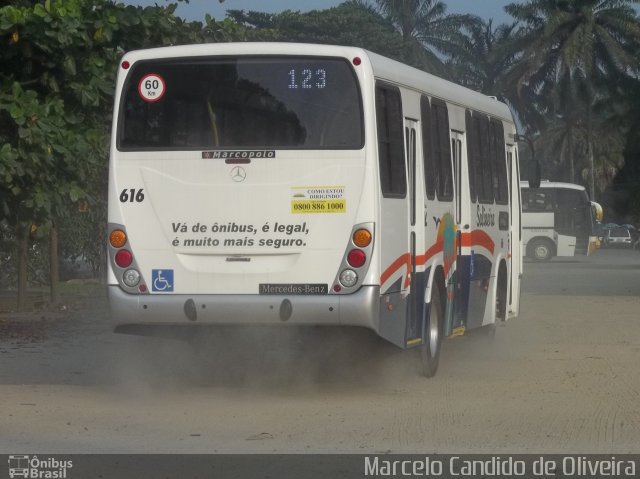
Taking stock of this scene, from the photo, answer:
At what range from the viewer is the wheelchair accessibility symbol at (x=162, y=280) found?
11945mm

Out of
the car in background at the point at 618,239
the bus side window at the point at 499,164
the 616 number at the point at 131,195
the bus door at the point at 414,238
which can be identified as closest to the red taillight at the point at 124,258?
the 616 number at the point at 131,195

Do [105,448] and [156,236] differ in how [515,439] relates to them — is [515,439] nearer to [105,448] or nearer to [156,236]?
[105,448]

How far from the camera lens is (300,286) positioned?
11.7 metres

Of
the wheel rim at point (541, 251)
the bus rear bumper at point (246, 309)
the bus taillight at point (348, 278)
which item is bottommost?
the wheel rim at point (541, 251)

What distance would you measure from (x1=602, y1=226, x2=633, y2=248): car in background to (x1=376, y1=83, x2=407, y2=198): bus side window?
7113 cm

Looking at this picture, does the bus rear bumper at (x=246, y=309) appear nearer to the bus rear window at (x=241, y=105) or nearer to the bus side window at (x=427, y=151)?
the bus rear window at (x=241, y=105)

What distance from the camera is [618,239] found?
269 ft

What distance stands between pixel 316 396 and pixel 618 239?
7167 cm

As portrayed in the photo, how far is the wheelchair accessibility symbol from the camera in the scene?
1195 centimetres

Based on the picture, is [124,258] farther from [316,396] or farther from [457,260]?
[457,260]

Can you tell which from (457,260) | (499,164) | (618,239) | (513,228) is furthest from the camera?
(618,239)

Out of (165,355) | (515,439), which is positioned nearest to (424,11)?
(165,355)

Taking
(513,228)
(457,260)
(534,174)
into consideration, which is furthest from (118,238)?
(534,174)

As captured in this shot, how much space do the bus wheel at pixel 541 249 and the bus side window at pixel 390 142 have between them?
138 ft
